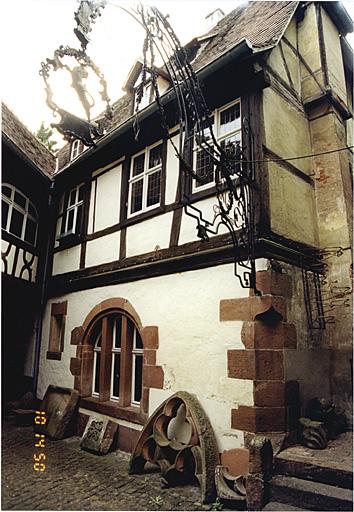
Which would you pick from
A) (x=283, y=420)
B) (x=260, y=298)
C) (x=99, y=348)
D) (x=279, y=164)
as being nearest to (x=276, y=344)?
(x=260, y=298)

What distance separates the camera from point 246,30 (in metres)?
6.08

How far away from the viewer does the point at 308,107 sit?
5773 mm

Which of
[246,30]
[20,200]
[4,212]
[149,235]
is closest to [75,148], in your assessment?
[20,200]

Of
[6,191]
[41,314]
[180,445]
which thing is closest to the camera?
[180,445]

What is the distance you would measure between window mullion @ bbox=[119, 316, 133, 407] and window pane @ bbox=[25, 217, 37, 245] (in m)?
3.07

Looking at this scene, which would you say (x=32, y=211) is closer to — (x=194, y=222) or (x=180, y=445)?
(x=194, y=222)

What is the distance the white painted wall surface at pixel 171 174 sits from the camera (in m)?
5.36

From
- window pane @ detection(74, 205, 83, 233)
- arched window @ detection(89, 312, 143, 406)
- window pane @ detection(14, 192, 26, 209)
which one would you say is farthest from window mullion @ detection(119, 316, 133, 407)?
window pane @ detection(14, 192, 26, 209)

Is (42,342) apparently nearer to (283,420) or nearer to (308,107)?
(283,420)

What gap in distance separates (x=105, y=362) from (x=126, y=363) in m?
0.54

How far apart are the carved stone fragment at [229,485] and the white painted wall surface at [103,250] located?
139 inches

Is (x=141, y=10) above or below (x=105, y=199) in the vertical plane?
above

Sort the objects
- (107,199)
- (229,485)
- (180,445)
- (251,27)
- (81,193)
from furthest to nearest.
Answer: (81,193)
(107,199)
(251,27)
(180,445)
(229,485)

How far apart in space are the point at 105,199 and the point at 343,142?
4.13 m
